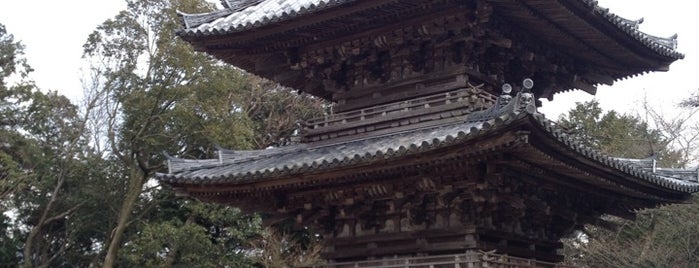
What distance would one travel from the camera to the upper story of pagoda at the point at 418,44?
32.6ft

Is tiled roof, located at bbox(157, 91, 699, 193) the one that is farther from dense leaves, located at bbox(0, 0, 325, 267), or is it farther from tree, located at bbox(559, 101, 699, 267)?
dense leaves, located at bbox(0, 0, 325, 267)

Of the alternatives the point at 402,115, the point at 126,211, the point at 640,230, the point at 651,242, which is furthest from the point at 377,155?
the point at 126,211

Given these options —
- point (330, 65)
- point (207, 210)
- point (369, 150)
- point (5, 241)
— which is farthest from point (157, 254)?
point (369, 150)

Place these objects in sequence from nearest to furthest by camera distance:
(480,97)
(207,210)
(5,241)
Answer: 1. (480,97)
2. (207,210)
3. (5,241)

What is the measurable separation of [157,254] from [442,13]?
19675 mm

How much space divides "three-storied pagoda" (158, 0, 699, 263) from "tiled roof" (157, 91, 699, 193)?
0.03 m

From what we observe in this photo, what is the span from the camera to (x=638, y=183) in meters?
10.4

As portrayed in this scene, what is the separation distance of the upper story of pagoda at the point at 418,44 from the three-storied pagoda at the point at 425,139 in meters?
0.02

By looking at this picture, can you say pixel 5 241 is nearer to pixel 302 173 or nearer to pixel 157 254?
pixel 157 254

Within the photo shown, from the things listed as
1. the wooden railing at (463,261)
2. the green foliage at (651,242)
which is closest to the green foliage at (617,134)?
the green foliage at (651,242)

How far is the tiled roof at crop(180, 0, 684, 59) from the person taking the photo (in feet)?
33.0

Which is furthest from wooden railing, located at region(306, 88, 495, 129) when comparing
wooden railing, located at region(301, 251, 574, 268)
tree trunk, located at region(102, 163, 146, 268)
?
tree trunk, located at region(102, 163, 146, 268)

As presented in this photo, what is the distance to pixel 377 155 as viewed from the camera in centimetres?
875

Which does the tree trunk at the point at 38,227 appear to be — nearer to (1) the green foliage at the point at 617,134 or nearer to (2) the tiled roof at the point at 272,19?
(1) the green foliage at the point at 617,134
